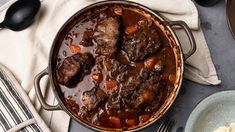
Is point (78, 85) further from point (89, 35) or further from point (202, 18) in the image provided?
point (202, 18)

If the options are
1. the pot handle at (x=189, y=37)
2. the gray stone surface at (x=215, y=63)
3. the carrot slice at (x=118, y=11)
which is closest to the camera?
the pot handle at (x=189, y=37)

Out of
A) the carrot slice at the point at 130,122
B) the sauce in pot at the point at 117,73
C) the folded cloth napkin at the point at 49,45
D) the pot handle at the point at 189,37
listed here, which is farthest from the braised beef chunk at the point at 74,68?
the pot handle at the point at 189,37

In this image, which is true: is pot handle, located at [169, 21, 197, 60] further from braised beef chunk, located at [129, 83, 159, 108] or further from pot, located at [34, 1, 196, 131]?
braised beef chunk, located at [129, 83, 159, 108]

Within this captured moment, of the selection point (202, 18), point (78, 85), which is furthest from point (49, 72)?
point (202, 18)

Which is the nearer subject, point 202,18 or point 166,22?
point 166,22

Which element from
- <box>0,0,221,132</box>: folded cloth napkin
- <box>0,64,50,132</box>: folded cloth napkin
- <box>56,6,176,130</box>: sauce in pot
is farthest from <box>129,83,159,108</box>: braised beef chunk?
<box>0,64,50,132</box>: folded cloth napkin

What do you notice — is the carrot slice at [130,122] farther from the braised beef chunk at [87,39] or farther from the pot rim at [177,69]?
the braised beef chunk at [87,39]
